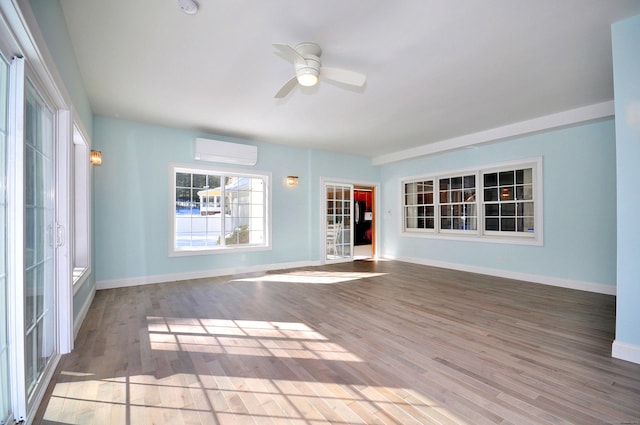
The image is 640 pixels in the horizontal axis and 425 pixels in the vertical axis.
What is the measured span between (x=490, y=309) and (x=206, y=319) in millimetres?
3385

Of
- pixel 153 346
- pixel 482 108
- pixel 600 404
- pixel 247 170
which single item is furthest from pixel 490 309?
pixel 247 170

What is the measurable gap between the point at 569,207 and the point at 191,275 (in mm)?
6456

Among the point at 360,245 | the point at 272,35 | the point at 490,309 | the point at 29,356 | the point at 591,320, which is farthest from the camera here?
the point at 360,245

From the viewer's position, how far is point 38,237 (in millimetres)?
2164

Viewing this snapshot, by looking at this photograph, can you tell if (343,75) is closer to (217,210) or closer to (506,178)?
(217,210)

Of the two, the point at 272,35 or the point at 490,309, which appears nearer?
the point at 272,35

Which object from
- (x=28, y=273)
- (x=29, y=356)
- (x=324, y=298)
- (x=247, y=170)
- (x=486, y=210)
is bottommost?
(x=324, y=298)

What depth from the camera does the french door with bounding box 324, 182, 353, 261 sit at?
7172mm

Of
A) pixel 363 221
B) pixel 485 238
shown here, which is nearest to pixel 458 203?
pixel 485 238

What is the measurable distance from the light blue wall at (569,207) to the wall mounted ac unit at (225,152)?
4450mm

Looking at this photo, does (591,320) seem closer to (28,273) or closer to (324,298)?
(324,298)

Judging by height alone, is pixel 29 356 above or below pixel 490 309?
above

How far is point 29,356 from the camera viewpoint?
75.0 inches

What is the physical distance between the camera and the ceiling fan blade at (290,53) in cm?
233
